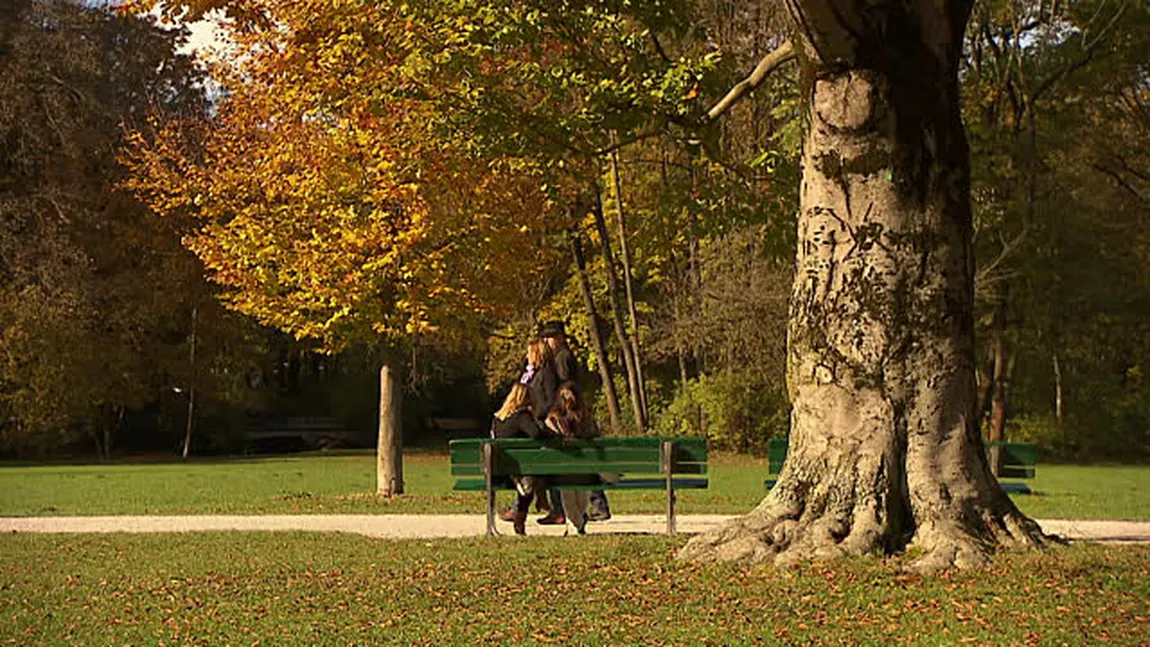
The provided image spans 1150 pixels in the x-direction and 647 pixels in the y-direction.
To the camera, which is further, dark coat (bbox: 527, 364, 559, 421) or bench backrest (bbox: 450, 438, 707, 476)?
dark coat (bbox: 527, 364, 559, 421)

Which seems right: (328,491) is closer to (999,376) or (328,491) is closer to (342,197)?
(342,197)

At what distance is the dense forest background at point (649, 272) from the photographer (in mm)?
36281

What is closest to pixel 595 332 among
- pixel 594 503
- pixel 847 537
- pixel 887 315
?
pixel 594 503

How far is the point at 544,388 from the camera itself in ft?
49.4

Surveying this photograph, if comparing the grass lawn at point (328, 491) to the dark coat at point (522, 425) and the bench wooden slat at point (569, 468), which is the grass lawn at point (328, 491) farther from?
the bench wooden slat at point (569, 468)

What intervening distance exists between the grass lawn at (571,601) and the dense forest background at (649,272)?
1778 centimetres

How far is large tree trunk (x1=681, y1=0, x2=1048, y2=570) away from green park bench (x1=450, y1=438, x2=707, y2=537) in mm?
2804

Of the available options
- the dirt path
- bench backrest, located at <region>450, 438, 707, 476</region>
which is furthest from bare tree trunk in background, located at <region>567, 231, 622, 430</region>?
bench backrest, located at <region>450, 438, 707, 476</region>

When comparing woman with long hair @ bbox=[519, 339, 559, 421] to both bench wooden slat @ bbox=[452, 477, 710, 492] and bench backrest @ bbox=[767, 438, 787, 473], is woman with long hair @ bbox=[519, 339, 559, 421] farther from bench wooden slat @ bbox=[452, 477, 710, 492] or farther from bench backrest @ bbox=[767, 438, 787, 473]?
bench backrest @ bbox=[767, 438, 787, 473]

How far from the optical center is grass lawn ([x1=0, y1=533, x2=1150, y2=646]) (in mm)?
8570

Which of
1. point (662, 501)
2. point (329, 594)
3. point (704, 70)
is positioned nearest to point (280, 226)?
point (662, 501)

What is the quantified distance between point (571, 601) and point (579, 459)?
4.36 meters

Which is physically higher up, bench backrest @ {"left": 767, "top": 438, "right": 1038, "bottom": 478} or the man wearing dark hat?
the man wearing dark hat

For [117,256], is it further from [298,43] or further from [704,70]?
[704,70]
